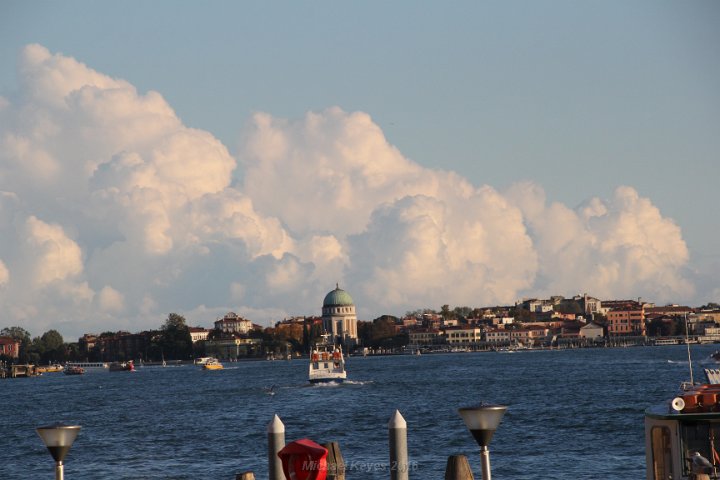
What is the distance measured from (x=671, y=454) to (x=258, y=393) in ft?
258

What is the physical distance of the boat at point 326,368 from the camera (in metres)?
102

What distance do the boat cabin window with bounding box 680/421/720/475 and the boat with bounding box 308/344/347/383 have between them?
282 feet

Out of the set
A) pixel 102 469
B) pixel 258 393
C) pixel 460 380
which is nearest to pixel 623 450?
pixel 102 469

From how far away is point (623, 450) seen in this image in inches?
1608

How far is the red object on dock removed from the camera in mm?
15336

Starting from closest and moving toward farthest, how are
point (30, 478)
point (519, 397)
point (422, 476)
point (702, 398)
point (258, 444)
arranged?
1. point (702, 398)
2. point (422, 476)
3. point (30, 478)
4. point (258, 444)
5. point (519, 397)

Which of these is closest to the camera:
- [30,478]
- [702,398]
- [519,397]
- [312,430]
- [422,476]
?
[702,398]

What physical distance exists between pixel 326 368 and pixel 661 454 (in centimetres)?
8700

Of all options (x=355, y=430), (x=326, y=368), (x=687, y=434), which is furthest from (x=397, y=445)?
(x=326, y=368)

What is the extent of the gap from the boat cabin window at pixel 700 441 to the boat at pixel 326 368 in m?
85.8

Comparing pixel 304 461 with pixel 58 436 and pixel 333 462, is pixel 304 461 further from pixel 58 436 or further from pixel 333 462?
pixel 58 436

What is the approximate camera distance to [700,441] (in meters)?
16.7

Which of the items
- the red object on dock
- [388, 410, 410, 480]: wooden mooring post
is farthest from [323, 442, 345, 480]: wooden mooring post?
the red object on dock

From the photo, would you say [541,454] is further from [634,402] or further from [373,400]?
[373,400]
